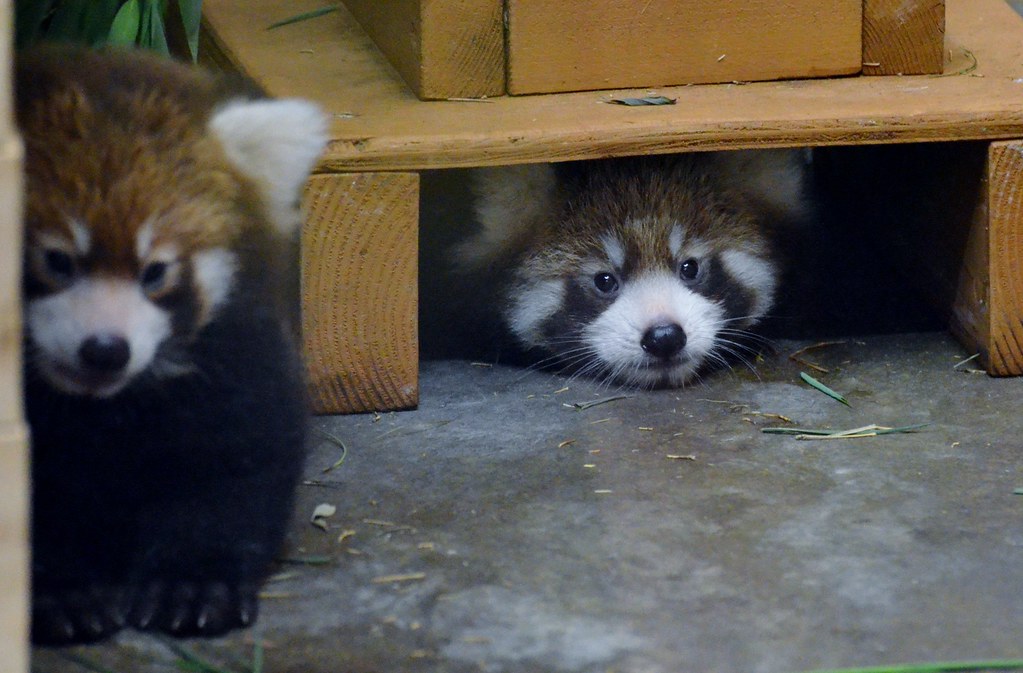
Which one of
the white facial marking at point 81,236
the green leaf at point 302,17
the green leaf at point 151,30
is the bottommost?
the white facial marking at point 81,236

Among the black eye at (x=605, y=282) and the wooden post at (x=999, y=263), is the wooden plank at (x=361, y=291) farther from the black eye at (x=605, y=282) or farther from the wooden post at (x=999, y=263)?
the wooden post at (x=999, y=263)

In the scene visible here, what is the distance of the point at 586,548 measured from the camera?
2.75 m

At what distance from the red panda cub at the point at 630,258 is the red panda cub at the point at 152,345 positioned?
1443 mm

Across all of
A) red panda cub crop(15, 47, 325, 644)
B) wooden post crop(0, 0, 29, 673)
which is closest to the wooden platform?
red panda cub crop(15, 47, 325, 644)

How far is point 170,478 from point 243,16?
224 cm

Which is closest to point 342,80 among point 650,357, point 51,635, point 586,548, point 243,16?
point 243,16

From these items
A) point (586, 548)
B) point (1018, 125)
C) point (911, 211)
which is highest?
point (1018, 125)

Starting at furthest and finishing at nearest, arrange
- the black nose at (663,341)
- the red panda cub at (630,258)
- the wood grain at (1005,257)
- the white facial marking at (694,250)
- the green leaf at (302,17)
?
1. the green leaf at (302,17)
2. the white facial marking at (694,250)
3. the red panda cub at (630,258)
4. the black nose at (663,341)
5. the wood grain at (1005,257)

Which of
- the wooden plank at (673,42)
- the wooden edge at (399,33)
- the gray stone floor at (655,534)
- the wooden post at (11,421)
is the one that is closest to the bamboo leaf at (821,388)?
the gray stone floor at (655,534)

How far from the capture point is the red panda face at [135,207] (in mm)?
2191

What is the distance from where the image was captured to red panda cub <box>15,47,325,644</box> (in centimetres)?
221

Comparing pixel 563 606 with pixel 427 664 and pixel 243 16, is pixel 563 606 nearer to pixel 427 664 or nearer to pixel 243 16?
pixel 427 664

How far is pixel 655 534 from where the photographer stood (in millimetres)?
2807

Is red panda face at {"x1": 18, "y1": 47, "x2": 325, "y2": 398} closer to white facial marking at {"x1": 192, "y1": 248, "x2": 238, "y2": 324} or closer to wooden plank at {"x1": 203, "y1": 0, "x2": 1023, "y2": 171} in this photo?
white facial marking at {"x1": 192, "y1": 248, "x2": 238, "y2": 324}
